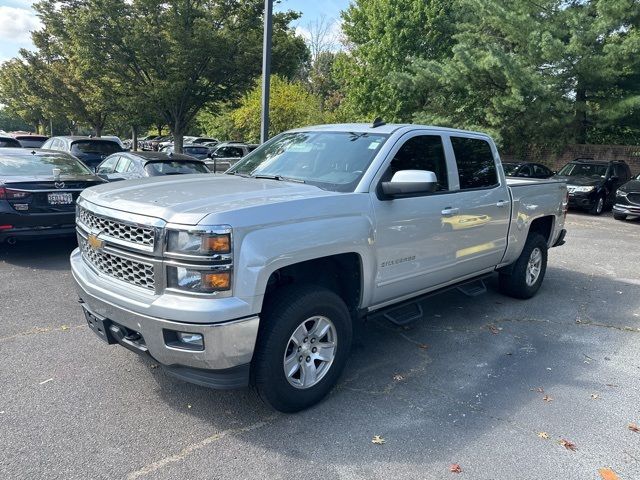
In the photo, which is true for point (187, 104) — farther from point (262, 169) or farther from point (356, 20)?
point (262, 169)

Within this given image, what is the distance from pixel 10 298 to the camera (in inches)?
215

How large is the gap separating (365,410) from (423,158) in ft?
7.28

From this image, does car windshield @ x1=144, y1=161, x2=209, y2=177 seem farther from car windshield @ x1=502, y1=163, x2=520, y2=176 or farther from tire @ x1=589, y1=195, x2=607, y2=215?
tire @ x1=589, y1=195, x2=607, y2=215

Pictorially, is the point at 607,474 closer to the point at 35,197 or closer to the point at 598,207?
the point at 35,197

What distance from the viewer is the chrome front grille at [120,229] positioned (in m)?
2.99

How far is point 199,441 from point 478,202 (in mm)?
3378

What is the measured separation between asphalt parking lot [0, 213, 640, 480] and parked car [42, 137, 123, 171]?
29.9ft

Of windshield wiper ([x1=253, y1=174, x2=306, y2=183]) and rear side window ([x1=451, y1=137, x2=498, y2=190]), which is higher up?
rear side window ([x1=451, y1=137, x2=498, y2=190])

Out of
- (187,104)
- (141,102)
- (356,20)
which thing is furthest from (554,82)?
(141,102)

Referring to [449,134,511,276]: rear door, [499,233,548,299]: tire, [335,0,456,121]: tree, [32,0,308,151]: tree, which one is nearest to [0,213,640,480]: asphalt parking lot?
[499,233,548,299]: tire

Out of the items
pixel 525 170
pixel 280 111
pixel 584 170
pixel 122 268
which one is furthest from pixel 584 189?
pixel 280 111

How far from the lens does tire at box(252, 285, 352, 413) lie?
3123 mm

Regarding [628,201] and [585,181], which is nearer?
[628,201]

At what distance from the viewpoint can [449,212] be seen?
4.47 metres
